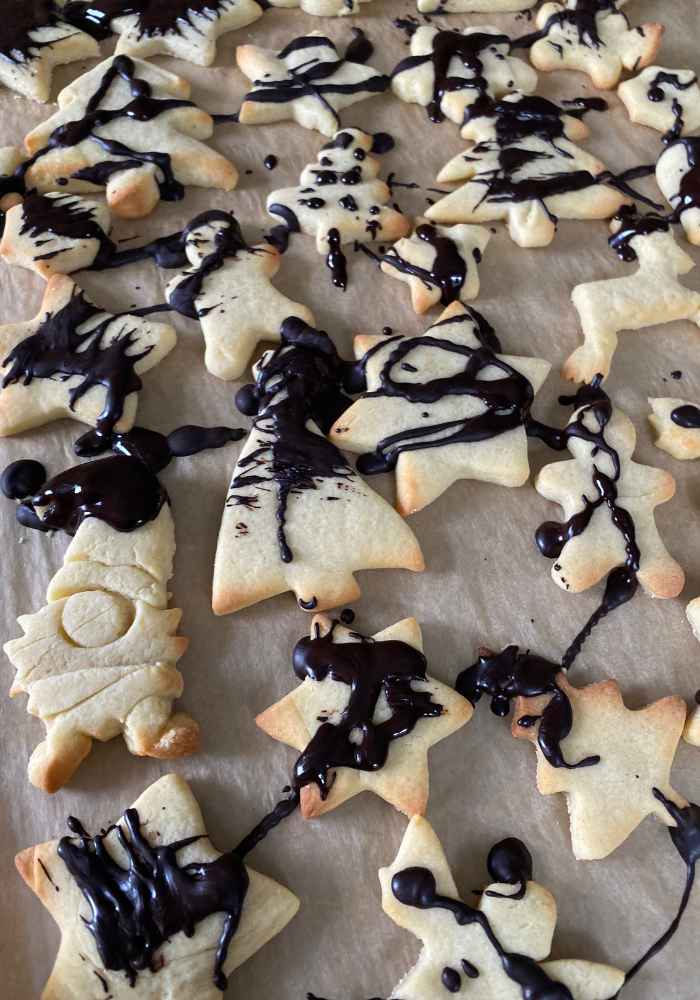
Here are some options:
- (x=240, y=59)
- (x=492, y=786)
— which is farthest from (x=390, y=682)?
(x=240, y=59)

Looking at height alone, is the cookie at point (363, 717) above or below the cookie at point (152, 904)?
above

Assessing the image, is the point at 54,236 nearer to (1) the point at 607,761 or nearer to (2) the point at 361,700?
(2) the point at 361,700

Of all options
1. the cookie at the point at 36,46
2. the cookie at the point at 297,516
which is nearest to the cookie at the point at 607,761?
the cookie at the point at 297,516

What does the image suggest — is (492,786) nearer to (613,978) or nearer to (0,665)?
(613,978)

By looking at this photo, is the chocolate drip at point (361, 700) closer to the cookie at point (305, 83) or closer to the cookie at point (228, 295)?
the cookie at point (228, 295)

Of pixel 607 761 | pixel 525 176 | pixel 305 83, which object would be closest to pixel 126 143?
pixel 305 83
